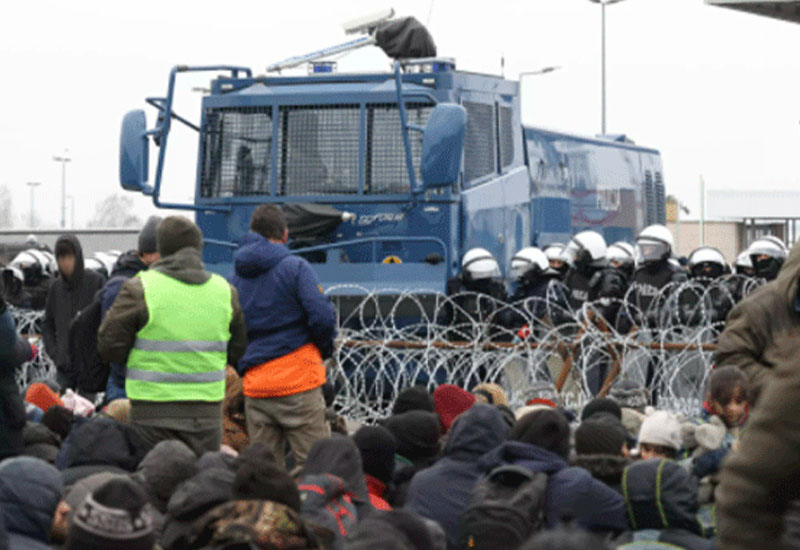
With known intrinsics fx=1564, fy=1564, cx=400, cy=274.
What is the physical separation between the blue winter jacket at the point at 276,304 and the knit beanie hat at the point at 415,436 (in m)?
1.41

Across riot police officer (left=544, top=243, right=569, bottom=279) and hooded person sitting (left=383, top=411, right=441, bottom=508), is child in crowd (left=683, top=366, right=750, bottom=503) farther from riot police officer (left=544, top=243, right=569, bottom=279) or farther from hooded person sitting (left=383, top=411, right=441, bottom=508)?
riot police officer (left=544, top=243, right=569, bottom=279)

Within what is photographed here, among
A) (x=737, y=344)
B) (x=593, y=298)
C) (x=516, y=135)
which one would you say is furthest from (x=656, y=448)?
(x=516, y=135)

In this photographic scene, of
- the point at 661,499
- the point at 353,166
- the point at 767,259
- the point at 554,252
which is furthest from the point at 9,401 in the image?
the point at 554,252

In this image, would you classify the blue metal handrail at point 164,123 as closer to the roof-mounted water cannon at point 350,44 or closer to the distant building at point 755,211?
the roof-mounted water cannon at point 350,44

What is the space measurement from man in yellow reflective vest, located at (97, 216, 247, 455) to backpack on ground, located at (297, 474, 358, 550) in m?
2.12

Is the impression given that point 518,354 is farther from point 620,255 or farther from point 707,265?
point 620,255

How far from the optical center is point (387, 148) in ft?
48.1

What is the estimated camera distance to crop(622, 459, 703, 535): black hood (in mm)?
5863

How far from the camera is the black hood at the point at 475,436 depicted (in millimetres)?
6484

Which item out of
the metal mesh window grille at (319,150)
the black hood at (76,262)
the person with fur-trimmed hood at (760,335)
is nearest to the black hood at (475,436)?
the person with fur-trimmed hood at (760,335)

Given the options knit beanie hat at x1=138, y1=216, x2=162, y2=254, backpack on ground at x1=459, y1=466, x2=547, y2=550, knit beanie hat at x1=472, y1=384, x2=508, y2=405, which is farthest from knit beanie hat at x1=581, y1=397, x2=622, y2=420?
backpack on ground at x1=459, y1=466, x2=547, y2=550

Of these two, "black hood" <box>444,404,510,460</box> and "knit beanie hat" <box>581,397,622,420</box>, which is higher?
"black hood" <box>444,404,510,460</box>

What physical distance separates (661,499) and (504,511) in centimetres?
68

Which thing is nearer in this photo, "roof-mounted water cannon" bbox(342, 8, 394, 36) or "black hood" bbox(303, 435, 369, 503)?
"black hood" bbox(303, 435, 369, 503)
